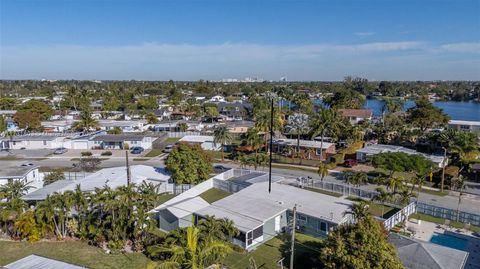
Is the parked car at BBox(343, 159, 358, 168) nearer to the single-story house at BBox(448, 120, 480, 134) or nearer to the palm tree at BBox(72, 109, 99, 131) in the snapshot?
the single-story house at BBox(448, 120, 480, 134)

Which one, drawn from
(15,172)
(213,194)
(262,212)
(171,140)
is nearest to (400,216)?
(262,212)

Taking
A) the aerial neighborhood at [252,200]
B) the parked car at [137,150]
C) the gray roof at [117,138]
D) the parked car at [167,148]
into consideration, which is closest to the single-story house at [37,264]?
the aerial neighborhood at [252,200]

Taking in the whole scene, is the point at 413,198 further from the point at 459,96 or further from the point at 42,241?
the point at 459,96

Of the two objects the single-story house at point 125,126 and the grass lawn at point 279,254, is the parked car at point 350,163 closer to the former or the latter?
the grass lawn at point 279,254

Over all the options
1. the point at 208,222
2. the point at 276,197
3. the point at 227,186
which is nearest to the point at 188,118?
the point at 227,186

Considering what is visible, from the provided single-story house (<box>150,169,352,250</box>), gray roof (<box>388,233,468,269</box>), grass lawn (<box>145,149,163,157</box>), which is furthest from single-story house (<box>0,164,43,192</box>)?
gray roof (<box>388,233,468,269</box>)

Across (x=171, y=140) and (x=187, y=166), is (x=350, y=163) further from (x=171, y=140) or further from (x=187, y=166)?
(x=171, y=140)
